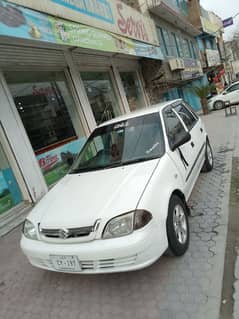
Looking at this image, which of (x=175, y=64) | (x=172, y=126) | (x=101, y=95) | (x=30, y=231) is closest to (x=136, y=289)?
(x=30, y=231)

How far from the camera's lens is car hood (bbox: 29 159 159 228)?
2492mm

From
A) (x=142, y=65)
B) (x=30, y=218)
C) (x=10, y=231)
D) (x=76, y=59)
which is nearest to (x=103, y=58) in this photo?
(x=76, y=59)

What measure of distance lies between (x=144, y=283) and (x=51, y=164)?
473cm

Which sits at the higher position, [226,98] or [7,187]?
[7,187]

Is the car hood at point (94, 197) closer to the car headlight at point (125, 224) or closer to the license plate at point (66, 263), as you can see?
the car headlight at point (125, 224)

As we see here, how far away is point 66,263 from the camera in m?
2.50

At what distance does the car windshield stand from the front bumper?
3.70ft

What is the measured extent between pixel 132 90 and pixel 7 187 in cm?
Answer: 852

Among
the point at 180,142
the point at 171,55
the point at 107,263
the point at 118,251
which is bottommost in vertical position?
the point at 107,263

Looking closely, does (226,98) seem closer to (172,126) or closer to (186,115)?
(186,115)

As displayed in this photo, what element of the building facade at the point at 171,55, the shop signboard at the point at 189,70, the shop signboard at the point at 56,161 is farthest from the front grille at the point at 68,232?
the shop signboard at the point at 189,70

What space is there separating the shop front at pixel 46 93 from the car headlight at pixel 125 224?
142 inches

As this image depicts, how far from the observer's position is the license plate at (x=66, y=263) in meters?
2.45

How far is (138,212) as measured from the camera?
242 cm
